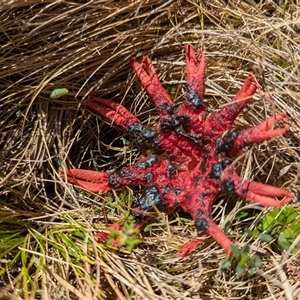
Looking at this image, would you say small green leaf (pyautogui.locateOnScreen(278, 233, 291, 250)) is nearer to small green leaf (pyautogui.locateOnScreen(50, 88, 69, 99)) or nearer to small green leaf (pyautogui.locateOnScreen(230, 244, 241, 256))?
small green leaf (pyautogui.locateOnScreen(230, 244, 241, 256))

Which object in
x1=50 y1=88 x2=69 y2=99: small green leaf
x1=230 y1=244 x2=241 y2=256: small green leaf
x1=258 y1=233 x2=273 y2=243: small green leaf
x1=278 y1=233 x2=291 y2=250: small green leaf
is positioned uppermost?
x1=50 y1=88 x2=69 y2=99: small green leaf

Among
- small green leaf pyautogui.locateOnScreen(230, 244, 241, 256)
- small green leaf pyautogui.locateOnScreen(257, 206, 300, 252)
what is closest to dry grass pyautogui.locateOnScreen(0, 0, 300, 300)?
small green leaf pyautogui.locateOnScreen(257, 206, 300, 252)

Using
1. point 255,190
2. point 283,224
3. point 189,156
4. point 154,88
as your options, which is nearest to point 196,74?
point 154,88

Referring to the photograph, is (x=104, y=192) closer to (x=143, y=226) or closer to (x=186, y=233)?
(x=143, y=226)

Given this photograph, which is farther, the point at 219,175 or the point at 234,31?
the point at 234,31

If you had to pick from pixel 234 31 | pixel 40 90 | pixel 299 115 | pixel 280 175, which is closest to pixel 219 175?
pixel 280 175

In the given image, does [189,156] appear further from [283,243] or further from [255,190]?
[283,243]
